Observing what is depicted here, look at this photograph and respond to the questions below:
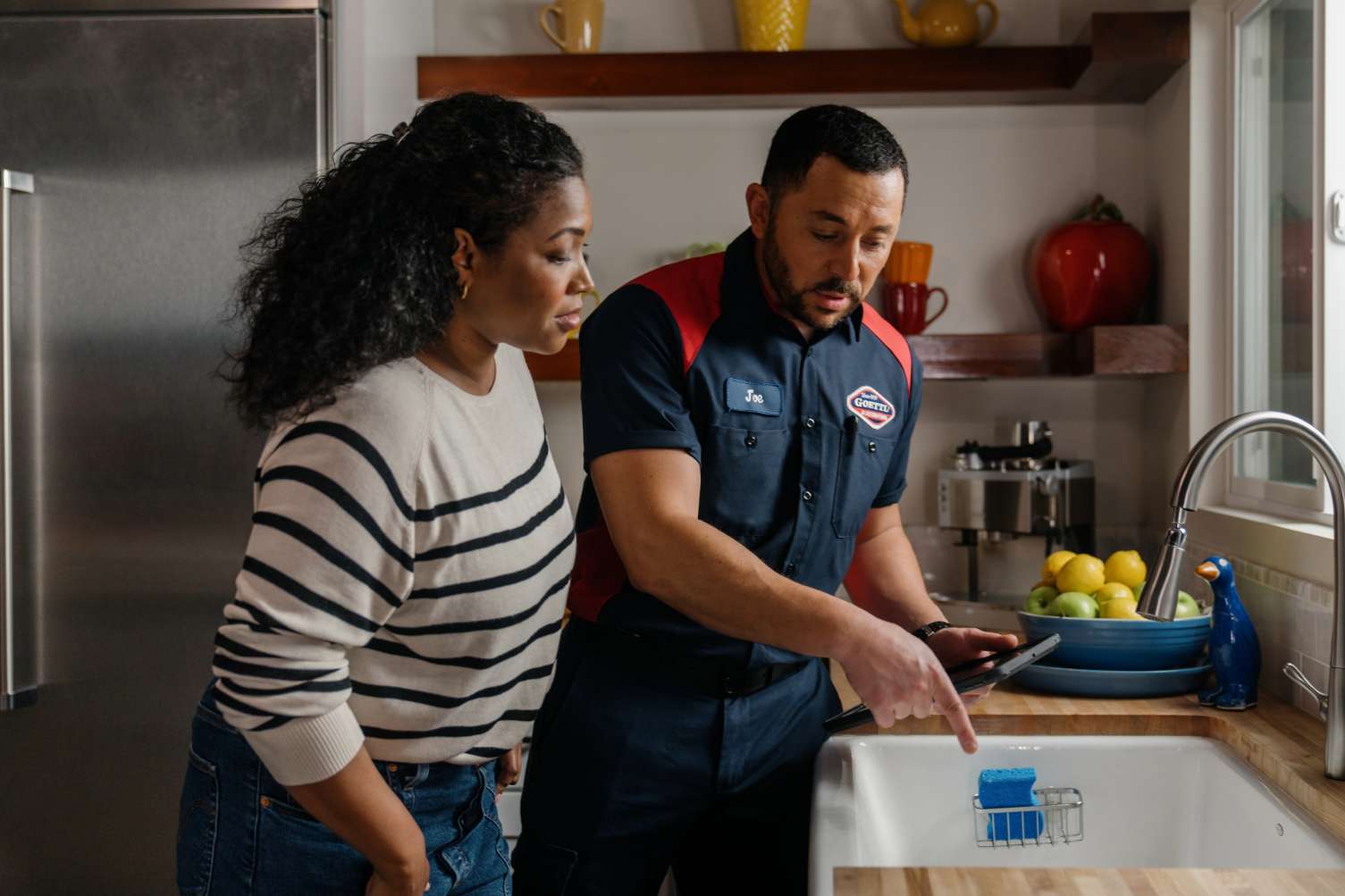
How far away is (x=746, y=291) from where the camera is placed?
1463 mm

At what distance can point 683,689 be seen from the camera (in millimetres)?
1421

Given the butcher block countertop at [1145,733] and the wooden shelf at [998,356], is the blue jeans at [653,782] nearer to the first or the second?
the butcher block countertop at [1145,733]

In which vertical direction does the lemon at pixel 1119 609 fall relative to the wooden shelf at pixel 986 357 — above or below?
below

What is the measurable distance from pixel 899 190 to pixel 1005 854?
80 cm

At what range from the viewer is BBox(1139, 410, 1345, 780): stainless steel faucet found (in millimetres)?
1260

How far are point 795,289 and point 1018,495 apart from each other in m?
1.14

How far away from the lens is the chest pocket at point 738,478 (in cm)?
142

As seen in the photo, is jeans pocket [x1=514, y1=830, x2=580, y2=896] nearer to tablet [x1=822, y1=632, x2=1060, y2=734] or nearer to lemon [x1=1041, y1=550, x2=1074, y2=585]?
tablet [x1=822, y1=632, x2=1060, y2=734]

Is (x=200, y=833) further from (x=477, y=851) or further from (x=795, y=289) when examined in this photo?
(x=795, y=289)

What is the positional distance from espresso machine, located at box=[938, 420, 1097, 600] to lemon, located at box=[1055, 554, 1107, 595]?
57 cm

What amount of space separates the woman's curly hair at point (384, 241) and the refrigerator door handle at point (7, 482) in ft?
3.75

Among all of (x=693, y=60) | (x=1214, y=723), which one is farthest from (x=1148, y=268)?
(x=1214, y=723)

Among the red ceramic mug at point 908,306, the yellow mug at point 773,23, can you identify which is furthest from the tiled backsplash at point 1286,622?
the yellow mug at point 773,23

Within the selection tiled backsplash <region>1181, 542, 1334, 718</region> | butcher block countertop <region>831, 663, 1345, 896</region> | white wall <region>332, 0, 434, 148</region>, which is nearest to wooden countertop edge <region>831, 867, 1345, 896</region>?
butcher block countertop <region>831, 663, 1345, 896</region>
